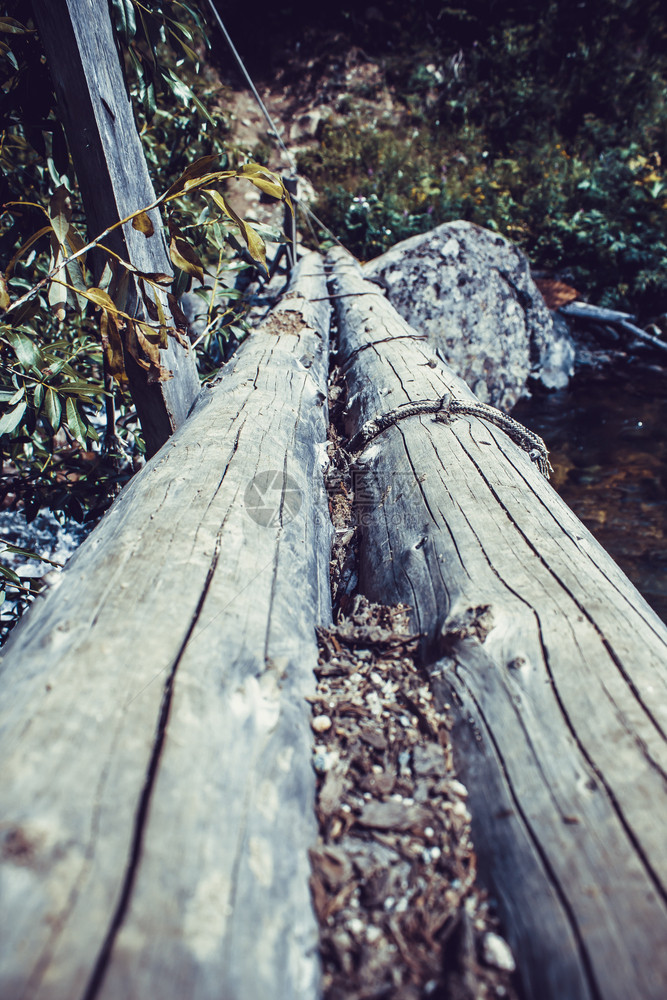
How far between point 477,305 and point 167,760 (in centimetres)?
574

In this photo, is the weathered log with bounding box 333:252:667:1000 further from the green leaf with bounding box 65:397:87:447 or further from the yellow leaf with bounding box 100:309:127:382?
the green leaf with bounding box 65:397:87:447

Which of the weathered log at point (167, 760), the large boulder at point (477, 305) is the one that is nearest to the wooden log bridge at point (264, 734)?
the weathered log at point (167, 760)

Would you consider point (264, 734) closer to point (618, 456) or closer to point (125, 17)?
point (125, 17)

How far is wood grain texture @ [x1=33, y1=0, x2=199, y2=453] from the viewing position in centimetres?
169

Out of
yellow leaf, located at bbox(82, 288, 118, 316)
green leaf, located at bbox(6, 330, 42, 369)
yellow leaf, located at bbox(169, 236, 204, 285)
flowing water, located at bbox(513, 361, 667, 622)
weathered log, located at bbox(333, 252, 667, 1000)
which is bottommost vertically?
flowing water, located at bbox(513, 361, 667, 622)

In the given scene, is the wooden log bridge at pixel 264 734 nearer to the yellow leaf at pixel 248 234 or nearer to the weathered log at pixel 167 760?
the weathered log at pixel 167 760

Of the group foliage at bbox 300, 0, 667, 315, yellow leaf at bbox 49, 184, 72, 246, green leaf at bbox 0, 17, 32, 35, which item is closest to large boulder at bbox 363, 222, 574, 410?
foliage at bbox 300, 0, 667, 315

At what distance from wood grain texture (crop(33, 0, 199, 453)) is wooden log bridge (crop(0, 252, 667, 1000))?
0.97 m

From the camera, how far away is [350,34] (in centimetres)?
1180

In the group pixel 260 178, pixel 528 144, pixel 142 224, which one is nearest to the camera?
pixel 142 224

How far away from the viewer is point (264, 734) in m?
0.93

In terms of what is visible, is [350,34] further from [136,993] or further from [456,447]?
[136,993]

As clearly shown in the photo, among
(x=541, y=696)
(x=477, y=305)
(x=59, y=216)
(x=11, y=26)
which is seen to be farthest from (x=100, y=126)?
(x=477, y=305)

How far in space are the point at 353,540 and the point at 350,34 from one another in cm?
1447
